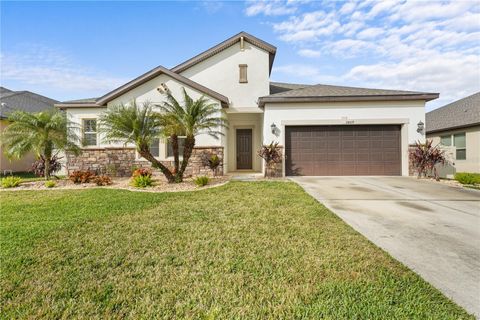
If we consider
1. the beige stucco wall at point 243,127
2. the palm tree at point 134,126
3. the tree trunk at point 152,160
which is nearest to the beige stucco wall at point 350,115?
the beige stucco wall at point 243,127

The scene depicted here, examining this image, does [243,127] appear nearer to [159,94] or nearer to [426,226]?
[159,94]

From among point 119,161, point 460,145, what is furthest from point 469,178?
point 119,161

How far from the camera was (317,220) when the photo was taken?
4688 mm

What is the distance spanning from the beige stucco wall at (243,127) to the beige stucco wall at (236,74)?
3.58 ft

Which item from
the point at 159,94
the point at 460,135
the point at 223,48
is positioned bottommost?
the point at 460,135

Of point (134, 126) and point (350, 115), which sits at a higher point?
point (350, 115)

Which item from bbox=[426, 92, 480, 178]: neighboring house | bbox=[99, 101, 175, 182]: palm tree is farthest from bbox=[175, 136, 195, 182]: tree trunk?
bbox=[426, 92, 480, 178]: neighboring house

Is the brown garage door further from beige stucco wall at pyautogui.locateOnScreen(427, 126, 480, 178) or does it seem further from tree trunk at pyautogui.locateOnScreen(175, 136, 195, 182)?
tree trunk at pyautogui.locateOnScreen(175, 136, 195, 182)

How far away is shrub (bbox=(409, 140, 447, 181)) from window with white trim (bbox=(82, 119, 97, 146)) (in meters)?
16.2

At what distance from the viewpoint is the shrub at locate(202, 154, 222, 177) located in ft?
37.3

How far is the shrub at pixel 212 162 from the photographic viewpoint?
11.4m

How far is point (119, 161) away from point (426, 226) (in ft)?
41.4

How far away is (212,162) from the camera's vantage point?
1135cm

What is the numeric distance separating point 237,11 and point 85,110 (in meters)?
9.61
